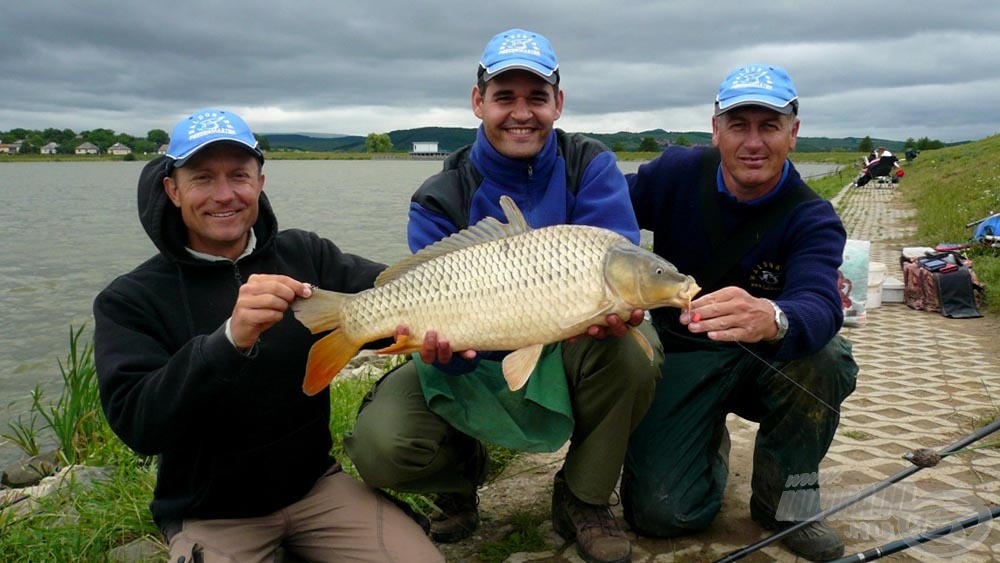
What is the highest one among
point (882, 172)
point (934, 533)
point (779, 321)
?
point (882, 172)

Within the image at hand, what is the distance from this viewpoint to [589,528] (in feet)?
8.22

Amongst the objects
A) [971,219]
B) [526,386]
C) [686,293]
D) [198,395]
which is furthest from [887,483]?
[971,219]

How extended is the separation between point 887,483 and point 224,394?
1.94 m

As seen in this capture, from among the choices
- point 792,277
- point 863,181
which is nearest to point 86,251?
point 792,277

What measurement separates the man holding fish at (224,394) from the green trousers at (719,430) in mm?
832

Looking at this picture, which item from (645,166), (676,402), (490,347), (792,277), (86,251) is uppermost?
(645,166)

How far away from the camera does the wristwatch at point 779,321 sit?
7.16 ft

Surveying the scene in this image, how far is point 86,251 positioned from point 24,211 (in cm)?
783

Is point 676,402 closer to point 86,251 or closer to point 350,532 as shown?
point 350,532

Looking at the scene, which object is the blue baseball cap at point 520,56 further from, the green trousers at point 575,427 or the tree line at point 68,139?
the tree line at point 68,139

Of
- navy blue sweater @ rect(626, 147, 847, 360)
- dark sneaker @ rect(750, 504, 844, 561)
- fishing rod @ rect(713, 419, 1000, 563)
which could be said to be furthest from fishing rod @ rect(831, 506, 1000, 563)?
navy blue sweater @ rect(626, 147, 847, 360)

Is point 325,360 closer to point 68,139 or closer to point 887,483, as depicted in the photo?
point 887,483

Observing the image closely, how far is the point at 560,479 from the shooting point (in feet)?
8.87

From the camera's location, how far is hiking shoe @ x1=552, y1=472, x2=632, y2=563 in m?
2.43
